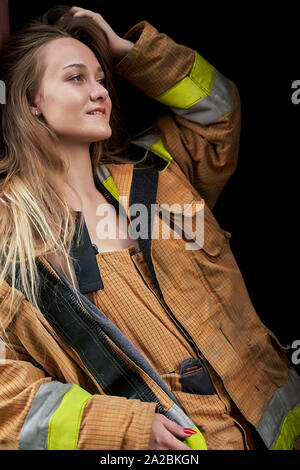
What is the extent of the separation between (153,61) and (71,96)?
0.34 m

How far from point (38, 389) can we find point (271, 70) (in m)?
1.38

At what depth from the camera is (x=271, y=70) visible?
1.94 m

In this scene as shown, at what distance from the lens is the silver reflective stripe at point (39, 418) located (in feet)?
4.01

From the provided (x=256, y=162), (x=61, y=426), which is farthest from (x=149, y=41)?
(x=61, y=426)

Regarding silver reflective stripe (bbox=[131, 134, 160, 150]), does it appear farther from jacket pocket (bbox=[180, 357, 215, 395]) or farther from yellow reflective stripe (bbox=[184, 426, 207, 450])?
yellow reflective stripe (bbox=[184, 426, 207, 450])

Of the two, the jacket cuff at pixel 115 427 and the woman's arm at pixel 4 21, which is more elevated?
the woman's arm at pixel 4 21

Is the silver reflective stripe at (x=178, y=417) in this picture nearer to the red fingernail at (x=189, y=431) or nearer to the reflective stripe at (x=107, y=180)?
the red fingernail at (x=189, y=431)

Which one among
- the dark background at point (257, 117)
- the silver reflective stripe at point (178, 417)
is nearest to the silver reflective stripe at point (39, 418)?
the silver reflective stripe at point (178, 417)

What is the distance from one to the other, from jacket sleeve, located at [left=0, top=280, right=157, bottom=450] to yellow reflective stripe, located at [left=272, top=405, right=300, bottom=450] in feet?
1.68

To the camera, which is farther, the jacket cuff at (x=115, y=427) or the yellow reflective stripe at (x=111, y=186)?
the yellow reflective stripe at (x=111, y=186)

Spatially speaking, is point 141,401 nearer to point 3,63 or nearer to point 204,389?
point 204,389

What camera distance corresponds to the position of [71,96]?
5.06ft

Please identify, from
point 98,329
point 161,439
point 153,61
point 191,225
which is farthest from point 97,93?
point 161,439

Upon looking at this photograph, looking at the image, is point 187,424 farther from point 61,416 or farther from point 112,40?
point 112,40
